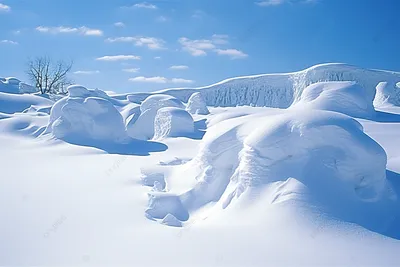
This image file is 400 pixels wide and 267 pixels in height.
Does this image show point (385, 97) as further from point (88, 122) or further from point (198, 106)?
point (88, 122)

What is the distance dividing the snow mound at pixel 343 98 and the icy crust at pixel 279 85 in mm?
16247

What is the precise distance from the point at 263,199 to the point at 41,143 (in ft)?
37.7

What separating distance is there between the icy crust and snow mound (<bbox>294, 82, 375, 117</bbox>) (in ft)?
53.3

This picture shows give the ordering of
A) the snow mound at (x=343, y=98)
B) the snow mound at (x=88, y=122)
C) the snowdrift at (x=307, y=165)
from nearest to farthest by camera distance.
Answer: the snowdrift at (x=307, y=165) < the snow mound at (x=88, y=122) < the snow mound at (x=343, y=98)

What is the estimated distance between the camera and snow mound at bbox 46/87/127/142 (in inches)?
560

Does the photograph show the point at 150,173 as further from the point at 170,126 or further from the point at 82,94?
the point at 82,94

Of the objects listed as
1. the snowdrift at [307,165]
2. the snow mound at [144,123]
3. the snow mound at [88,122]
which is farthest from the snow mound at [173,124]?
the snowdrift at [307,165]

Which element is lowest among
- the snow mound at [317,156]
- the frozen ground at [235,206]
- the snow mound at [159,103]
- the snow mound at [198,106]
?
the snow mound at [198,106]

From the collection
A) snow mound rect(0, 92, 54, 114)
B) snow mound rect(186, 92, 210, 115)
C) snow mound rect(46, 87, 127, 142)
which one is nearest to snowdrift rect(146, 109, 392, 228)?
snow mound rect(46, 87, 127, 142)

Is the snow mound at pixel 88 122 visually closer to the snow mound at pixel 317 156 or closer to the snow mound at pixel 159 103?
the snow mound at pixel 159 103

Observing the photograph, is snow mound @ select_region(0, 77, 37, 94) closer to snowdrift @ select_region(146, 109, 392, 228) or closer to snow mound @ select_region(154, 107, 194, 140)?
snow mound @ select_region(154, 107, 194, 140)

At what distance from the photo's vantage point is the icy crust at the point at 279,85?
35031 millimetres

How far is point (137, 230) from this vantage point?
470cm

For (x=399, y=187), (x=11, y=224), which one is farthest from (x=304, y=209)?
(x=11, y=224)
